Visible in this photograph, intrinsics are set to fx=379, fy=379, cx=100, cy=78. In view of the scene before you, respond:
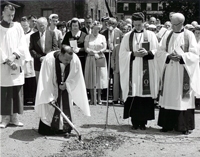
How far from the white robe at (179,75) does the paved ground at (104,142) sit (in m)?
0.63

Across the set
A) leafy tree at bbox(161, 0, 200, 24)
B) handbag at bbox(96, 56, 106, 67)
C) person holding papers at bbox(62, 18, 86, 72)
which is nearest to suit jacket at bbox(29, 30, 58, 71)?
person holding papers at bbox(62, 18, 86, 72)

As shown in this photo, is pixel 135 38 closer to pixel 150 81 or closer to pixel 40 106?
pixel 150 81

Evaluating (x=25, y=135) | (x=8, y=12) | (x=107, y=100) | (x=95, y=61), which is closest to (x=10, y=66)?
(x=8, y=12)

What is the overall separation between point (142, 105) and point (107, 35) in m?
3.87

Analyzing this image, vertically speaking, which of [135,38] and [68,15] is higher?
[68,15]

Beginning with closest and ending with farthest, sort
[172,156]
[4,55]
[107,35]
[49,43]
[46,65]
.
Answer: [172,156] < [46,65] < [4,55] < [49,43] < [107,35]

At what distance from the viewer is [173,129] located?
7898mm

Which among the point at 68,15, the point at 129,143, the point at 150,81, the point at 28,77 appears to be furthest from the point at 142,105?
the point at 68,15

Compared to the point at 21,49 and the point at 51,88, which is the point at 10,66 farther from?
the point at 51,88

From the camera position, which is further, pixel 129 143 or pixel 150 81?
pixel 150 81

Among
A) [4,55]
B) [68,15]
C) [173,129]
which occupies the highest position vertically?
[68,15]

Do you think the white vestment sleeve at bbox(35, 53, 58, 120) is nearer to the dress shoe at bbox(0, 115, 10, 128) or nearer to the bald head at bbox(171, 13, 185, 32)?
the dress shoe at bbox(0, 115, 10, 128)

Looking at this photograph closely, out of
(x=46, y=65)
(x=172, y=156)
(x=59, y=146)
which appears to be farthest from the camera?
(x=46, y=65)

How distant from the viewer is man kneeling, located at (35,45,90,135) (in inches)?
274
